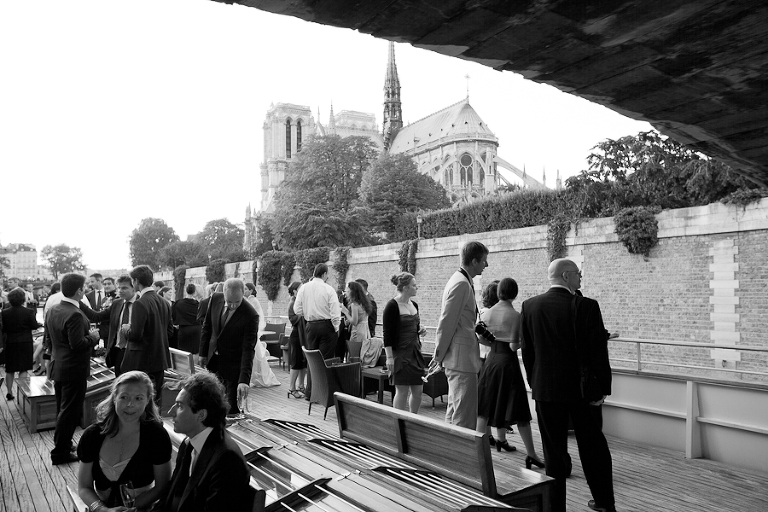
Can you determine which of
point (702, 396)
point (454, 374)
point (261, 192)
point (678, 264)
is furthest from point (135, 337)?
point (261, 192)

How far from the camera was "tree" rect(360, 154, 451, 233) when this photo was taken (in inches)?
1394

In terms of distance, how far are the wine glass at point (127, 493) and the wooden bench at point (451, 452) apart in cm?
135

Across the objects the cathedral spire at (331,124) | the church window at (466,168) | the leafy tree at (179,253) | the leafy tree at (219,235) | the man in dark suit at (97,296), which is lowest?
the man in dark suit at (97,296)

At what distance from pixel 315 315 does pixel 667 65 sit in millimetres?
5961

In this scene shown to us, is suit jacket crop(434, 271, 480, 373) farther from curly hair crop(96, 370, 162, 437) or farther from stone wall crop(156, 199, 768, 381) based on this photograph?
stone wall crop(156, 199, 768, 381)

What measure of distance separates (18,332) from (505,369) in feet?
20.9

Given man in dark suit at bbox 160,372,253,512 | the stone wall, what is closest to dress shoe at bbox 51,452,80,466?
man in dark suit at bbox 160,372,253,512

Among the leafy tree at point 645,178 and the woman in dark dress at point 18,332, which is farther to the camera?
the leafy tree at point 645,178

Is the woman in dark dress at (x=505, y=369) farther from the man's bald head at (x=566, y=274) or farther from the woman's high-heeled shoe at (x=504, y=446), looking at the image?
the man's bald head at (x=566, y=274)

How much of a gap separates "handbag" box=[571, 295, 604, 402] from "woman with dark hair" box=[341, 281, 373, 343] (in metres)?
4.26

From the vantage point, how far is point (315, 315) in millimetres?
7598

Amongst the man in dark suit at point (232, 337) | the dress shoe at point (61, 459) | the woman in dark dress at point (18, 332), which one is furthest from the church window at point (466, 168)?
the dress shoe at point (61, 459)

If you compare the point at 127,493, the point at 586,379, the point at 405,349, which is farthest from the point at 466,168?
the point at 127,493

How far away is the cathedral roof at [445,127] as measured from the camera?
64250mm
